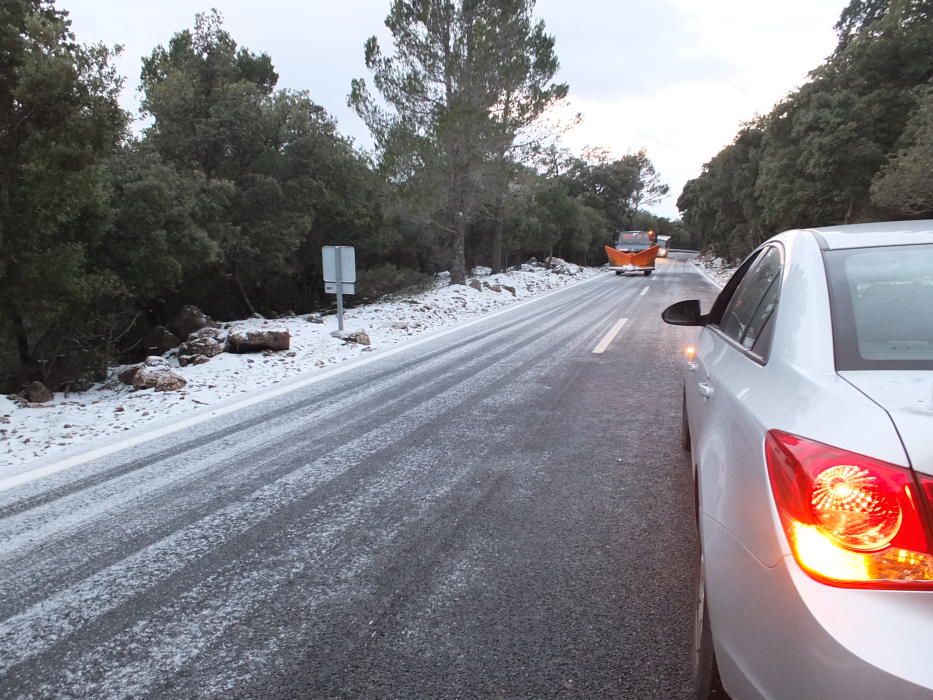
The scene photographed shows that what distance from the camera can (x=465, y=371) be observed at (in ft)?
23.8

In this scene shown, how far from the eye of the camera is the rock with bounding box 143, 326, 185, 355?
14.8 metres

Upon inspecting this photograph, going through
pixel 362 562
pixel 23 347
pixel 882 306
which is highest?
pixel 882 306

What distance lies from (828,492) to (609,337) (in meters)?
9.00

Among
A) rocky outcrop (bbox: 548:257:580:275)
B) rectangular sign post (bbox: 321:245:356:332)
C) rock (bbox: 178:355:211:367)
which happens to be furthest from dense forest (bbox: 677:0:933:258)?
rock (bbox: 178:355:211:367)

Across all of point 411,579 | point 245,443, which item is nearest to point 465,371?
point 245,443

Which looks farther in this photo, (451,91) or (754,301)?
(451,91)

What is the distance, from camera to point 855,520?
120cm

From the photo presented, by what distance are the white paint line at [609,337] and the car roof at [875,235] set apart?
6.12 m

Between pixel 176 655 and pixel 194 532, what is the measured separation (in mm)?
1029

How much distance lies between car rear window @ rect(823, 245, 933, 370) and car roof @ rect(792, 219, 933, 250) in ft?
0.20

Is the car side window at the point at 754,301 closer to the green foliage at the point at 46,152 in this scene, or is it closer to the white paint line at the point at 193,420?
the white paint line at the point at 193,420

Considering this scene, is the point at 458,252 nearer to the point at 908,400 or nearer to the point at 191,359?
the point at 191,359

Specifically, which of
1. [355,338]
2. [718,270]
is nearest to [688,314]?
[355,338]

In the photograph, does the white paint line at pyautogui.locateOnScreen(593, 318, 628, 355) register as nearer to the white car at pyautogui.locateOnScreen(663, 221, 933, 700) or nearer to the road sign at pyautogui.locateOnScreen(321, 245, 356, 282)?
the road sign at pyautogui.locateOnScreen(321, 245, 356, 282)
